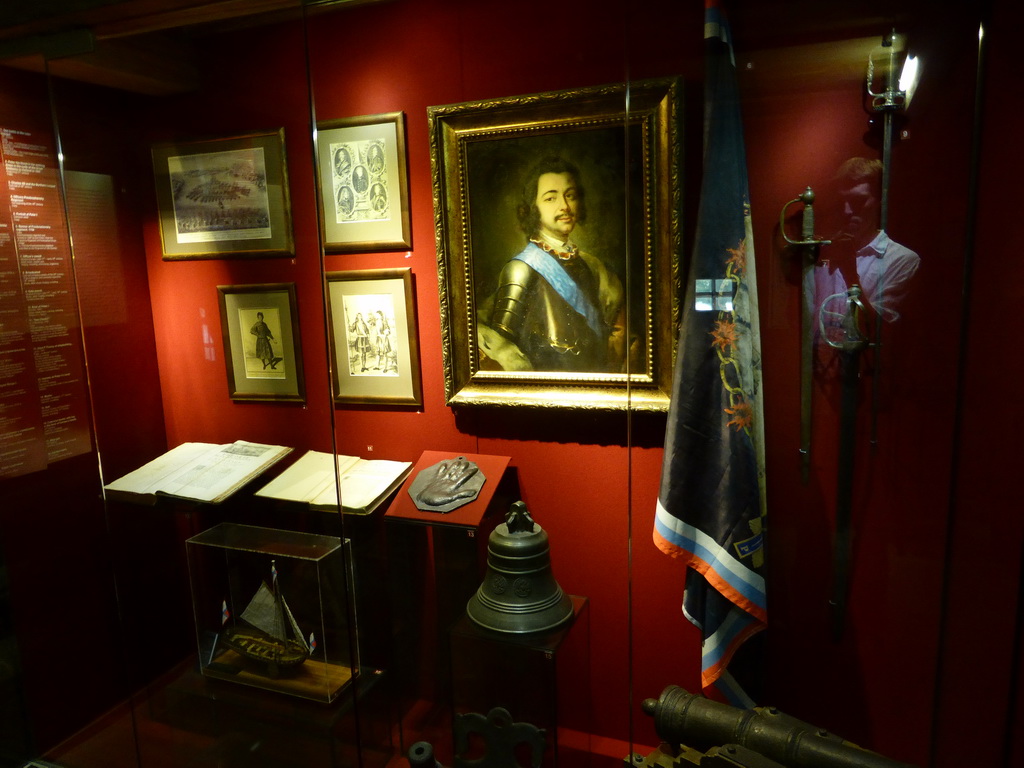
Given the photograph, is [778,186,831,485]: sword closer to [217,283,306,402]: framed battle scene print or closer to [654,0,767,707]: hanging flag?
[654,0,767,707]: hanging flag

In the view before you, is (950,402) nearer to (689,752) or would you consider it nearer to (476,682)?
(689,752)

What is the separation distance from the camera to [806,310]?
1.75 metres

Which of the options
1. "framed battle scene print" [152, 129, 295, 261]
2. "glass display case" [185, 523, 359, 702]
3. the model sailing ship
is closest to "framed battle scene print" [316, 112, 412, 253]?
"framed battle scene print" [152, 129, 295, 261]

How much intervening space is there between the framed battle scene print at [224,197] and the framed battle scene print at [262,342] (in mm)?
128

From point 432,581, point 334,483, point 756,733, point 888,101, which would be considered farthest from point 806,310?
point 334,483

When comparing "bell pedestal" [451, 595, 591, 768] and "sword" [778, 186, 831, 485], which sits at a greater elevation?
"sword" [778, 186, 831, 485]

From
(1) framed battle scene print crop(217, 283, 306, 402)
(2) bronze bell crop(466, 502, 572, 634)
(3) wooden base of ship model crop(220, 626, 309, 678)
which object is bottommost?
(3) wooden base of ship model crop(220, 626, 309, 678)

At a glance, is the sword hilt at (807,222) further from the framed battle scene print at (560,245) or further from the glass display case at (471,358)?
the framed battle scene print at (560,245)

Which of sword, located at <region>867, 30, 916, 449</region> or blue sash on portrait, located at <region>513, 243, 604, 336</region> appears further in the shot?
blue sash on portrait, located at <region>513, 243, 604, 336</region>

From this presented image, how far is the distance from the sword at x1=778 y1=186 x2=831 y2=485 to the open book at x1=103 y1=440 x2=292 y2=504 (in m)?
1.56

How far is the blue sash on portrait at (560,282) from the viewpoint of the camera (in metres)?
1.90

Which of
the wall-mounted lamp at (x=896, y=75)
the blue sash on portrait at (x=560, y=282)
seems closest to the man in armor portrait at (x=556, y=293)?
the blue sash on portrait at (x=560, y=282)

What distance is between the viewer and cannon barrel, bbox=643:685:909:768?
152cm

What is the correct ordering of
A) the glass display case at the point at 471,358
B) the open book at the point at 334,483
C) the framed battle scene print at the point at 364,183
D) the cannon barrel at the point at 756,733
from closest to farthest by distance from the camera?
the cannon barrel at the point at 756,733
the glass display case at the point at 471,358
the framed battle scene print at the point at 364,183
the open book at the point at 334,483
